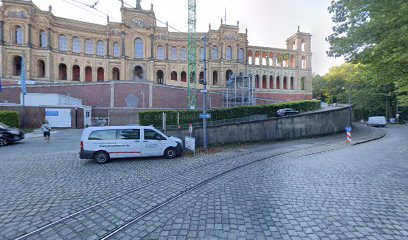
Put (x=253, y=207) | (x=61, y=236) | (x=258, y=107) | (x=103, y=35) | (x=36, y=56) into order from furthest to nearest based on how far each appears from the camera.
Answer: (x=103, y=35) → (x=36, y=56) → (x=258, y=107) → (x=253, y=207) → (x=61, y=236)

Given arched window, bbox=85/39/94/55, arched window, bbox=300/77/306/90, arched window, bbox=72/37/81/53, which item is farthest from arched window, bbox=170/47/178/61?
arched window, bbox=300/77/306/90

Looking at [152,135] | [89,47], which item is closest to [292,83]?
[89,47]

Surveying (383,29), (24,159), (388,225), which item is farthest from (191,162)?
(383,29)

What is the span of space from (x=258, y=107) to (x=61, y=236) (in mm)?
18036

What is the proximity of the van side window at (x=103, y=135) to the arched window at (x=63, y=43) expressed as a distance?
162 feet

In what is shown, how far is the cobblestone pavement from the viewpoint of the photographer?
3.68 meters

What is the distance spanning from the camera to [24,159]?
9.47 meters

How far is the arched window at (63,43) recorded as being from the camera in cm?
4593

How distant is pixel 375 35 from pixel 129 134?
12753 millimetres

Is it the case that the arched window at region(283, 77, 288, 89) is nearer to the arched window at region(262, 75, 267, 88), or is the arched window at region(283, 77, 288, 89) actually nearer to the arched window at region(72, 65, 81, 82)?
the arched window at region(262, 75, 267, 88)

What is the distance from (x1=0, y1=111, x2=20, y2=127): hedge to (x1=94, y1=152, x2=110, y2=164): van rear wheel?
17485 mm

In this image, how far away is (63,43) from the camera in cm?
4625

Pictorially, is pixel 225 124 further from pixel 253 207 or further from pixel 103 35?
pixel 103 35

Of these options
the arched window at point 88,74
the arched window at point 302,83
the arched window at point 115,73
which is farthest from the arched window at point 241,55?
the arched window at point 88,74
